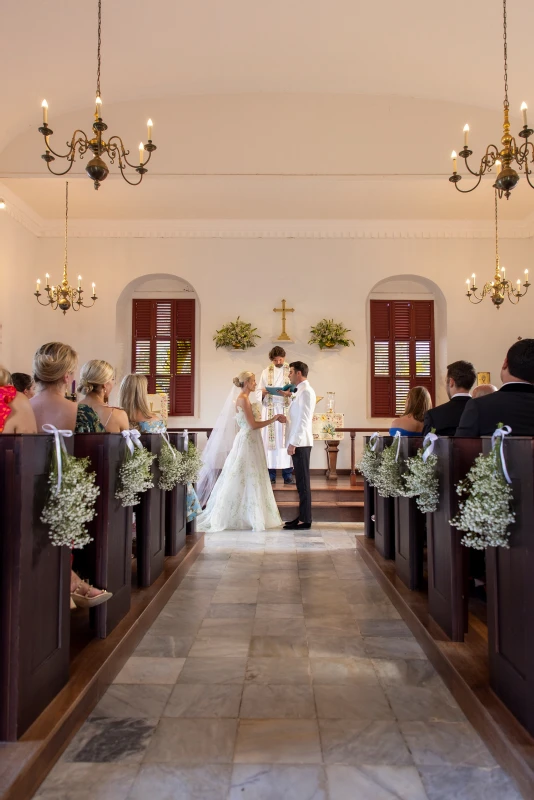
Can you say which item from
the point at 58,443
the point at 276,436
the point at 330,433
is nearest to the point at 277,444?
the point at 276,436

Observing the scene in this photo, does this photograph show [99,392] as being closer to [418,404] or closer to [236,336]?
[418,404]

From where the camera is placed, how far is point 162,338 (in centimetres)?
1057

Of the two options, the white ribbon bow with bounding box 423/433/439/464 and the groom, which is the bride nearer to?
the groom

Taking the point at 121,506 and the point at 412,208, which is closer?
the point at 121,506

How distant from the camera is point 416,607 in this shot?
3.35 metres

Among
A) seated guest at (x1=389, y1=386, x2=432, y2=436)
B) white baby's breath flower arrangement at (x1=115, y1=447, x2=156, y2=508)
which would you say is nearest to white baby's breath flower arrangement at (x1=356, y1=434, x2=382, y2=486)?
seated guest at (x1=389, y1=386, x2=432, y2=436)

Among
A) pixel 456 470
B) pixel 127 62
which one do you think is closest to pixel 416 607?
pixel 456 470

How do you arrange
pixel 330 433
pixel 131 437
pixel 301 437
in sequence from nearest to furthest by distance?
pixel 131 437
pixel 301 437
pixel 330 433

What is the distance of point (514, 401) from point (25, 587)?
2327 millimetres

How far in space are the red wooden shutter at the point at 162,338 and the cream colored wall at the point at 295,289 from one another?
55 centimetres

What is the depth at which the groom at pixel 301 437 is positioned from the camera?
21.1ft

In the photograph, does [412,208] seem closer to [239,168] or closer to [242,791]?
[239,168]

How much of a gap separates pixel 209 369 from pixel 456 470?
759 cm

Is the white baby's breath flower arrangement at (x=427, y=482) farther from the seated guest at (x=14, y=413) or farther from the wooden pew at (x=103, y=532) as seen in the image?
the seated guest at (x=14, y=413)
